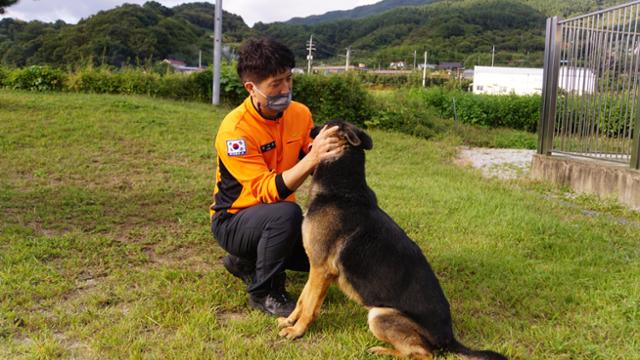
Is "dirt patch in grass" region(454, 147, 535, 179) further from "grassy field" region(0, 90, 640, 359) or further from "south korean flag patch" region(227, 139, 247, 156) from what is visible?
"south korean flag patch" region(227, 139, 247, 156)

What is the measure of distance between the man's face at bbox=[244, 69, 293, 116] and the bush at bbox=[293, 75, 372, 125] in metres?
10.7

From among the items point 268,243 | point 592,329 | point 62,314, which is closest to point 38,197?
point 62,314

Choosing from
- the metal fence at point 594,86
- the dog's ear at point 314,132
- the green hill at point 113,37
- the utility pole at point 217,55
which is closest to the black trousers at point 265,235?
the dog's ear at point 314,132

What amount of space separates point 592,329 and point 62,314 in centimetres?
339

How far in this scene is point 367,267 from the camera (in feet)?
9.05

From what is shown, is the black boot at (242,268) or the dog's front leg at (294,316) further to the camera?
the black boot at (242,268)

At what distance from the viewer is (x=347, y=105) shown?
46.4 ft

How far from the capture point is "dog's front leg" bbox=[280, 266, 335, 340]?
2.87 m

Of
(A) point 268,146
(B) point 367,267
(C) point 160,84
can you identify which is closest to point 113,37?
(C) point 160,84

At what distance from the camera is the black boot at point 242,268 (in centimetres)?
360

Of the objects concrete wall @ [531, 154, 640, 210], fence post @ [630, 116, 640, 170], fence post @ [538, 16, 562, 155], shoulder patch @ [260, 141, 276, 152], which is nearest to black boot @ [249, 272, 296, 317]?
shoulder patch @ [260, 141, 276, 152]

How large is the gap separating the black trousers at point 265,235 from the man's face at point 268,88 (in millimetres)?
657

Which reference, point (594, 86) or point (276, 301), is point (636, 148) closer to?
point (594, 86)

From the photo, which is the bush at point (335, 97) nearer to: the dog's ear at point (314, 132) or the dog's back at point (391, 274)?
the dog's ear at point (314, 132)
